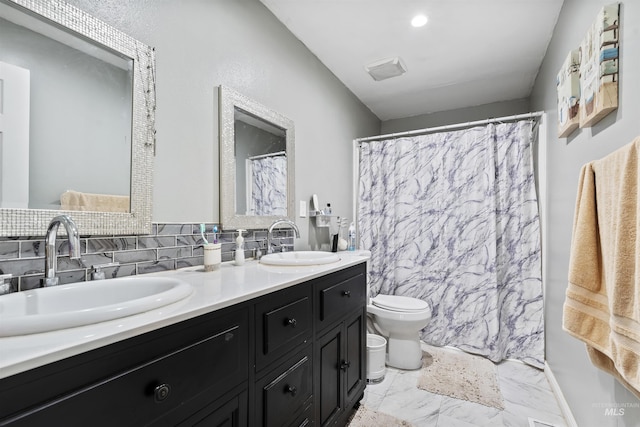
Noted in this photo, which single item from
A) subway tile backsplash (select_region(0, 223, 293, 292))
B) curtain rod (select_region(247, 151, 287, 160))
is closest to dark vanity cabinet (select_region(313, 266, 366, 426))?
subway tile backsplash (select_region(0, 223, 293, 292))

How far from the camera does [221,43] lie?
152 cm

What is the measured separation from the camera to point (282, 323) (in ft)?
3.54

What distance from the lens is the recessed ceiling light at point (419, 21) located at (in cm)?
192

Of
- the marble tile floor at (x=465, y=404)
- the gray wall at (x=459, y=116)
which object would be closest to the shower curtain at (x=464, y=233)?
the marble tile floor at (x=465, y=404)

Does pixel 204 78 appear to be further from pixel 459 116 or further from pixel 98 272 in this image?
pixel 459 116

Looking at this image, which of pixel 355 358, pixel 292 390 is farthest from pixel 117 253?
pixel 355 358

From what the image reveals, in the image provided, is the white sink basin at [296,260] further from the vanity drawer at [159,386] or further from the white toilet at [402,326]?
the white toilet at [402,326]

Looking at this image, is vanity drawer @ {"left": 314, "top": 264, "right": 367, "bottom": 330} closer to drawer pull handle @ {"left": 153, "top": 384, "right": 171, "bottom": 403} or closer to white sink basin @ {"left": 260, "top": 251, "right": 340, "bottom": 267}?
white sink basin @ {"left": 260, "top": 251, "right": 340, "bottom": 267}

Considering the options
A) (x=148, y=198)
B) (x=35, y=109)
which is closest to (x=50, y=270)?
(x=148, y=198)

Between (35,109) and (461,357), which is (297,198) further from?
(461,357)

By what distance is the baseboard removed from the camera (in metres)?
1.60

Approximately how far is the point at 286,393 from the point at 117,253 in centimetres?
80

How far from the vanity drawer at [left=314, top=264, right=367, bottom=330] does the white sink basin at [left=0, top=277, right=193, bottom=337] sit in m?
A: 0.64

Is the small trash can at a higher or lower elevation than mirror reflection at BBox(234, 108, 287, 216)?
lower
